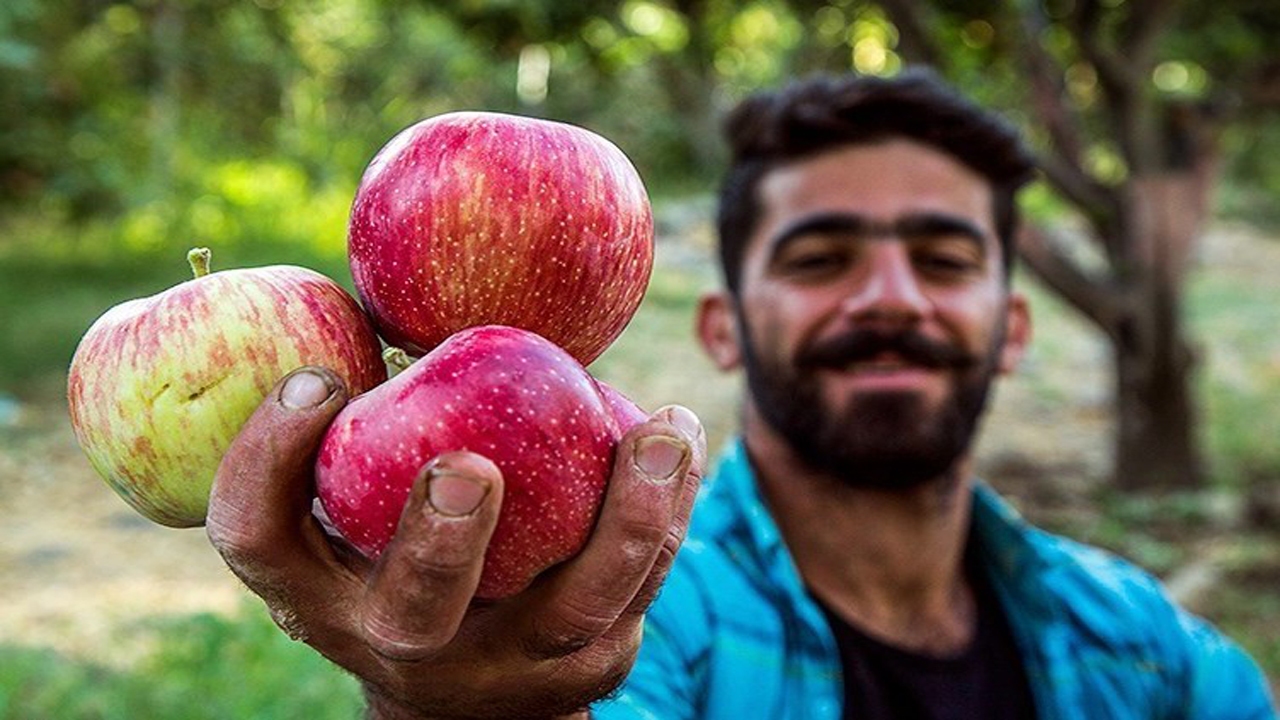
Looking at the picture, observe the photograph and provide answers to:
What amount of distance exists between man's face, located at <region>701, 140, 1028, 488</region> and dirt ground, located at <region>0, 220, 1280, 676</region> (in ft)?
7.30

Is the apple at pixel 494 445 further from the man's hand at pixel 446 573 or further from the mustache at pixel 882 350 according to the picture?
the mustache at pixel 882 350

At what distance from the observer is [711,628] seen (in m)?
1.85

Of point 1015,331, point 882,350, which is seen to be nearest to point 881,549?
point 882,350

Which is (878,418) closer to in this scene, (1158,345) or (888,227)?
(888,227)

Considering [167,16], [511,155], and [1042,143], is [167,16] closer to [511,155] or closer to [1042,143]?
[1042,143]

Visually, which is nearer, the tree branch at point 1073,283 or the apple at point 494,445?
the apple at point 494,445

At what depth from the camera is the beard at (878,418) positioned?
213 centimetres

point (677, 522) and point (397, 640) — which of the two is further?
point (677, 522)

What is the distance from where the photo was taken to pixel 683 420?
105 centimetres

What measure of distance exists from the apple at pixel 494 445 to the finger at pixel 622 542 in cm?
2

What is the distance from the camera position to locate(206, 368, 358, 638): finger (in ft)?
3.23

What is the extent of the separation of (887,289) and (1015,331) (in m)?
0.54

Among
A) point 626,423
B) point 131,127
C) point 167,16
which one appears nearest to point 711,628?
point 626,423

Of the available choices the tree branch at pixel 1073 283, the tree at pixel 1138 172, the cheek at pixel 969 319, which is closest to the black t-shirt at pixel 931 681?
the cheek at pixel 969 319
